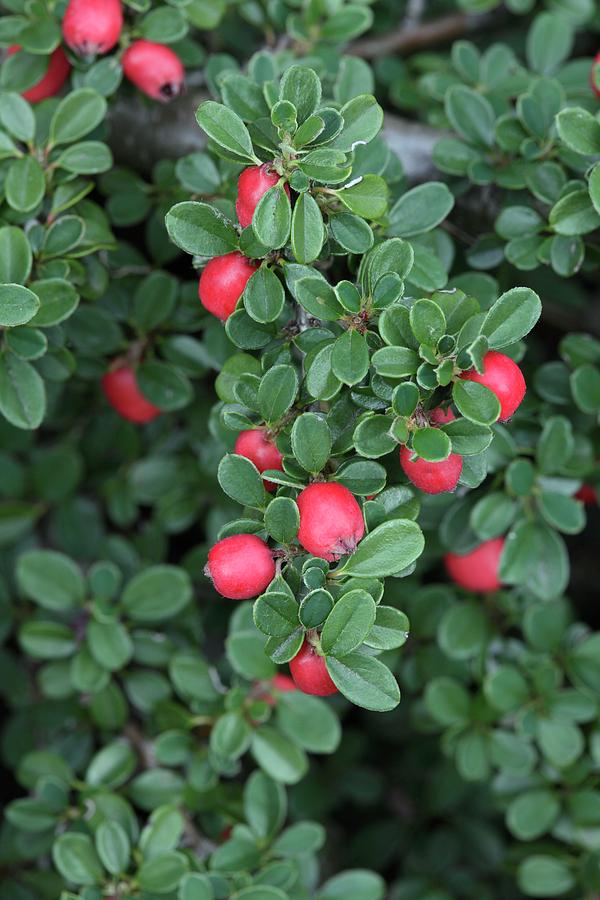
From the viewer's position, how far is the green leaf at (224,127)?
36.7 inches

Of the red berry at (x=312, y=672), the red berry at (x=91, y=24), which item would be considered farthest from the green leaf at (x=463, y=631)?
the red berry at (x=91, y=24)

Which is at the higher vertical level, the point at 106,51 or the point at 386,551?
the point at 106,51

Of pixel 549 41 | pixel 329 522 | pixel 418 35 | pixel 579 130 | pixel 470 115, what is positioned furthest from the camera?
pixel 418 35

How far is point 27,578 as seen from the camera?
1.49 metres

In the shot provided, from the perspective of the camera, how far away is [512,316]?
0.93 meters

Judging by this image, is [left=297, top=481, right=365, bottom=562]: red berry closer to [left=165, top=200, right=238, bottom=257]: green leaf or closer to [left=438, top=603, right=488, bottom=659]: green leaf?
[left=165, top=200, right=238, bottom=257]: green leaf

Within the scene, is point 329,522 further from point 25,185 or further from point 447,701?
point 447,701

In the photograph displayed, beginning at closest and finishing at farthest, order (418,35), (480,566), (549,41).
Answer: (480,566), (549,41), (418,35)

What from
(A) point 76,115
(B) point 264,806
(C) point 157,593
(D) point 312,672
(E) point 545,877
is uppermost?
(A) point 76,115

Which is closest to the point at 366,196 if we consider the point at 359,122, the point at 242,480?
the point at 359,122

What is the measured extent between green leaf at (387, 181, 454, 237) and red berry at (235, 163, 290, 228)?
0.70ft

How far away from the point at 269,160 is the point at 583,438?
25.3 inches

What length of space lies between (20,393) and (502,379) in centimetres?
55

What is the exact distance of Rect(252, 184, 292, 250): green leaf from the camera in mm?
920
